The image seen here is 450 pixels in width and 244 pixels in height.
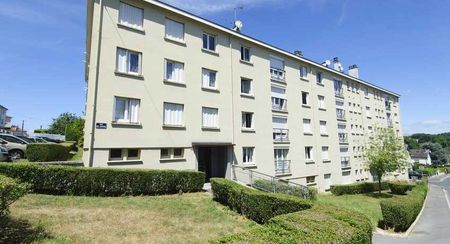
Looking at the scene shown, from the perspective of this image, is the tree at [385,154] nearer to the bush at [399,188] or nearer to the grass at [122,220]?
the bush at [399,188]

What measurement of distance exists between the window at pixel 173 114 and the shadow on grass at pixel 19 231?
1057 cm

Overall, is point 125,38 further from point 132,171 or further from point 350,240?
point 350,240

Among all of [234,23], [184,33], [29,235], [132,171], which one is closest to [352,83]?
[234,23]

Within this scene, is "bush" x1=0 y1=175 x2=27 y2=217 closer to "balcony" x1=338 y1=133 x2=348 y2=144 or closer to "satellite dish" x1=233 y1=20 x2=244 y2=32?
"satellite dish" x1=233 y1=20 x2=244 y2=32

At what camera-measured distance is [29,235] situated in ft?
25.5

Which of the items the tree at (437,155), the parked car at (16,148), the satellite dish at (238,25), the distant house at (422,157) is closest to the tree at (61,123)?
the parked car at (16,148)

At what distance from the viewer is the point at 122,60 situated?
675 inches

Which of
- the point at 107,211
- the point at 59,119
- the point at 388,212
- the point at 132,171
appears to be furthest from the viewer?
the point at 59,119

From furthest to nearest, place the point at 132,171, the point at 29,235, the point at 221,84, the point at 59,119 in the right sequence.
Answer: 1. the point at 59,119
2. the point at 221,84
3. the point at 132,171
4. the point at 29,235

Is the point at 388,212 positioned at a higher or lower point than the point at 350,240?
lower

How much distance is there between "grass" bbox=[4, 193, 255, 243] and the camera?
8.49 meters

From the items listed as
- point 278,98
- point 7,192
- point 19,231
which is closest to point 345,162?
point 278,98

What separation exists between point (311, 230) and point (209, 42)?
1849 cm

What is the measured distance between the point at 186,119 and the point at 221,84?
4.45 metres
